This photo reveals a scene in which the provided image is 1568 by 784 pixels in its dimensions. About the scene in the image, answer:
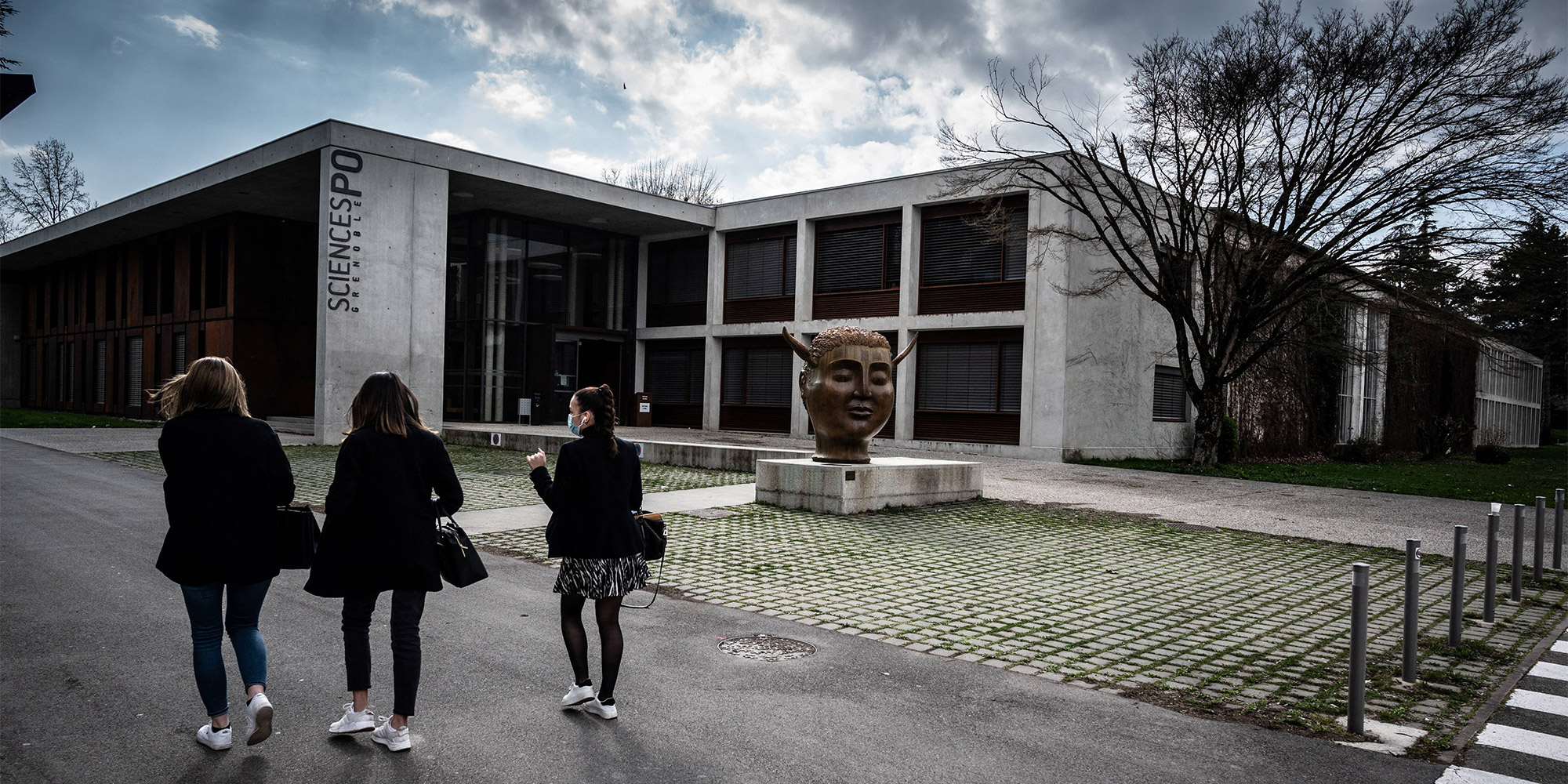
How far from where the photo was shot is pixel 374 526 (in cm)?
445

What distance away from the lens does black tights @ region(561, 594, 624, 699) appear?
4957mm

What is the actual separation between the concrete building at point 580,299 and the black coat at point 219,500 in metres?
21.4

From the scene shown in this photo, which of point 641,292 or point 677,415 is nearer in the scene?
point 677,415

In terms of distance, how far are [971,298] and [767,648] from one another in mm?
22486

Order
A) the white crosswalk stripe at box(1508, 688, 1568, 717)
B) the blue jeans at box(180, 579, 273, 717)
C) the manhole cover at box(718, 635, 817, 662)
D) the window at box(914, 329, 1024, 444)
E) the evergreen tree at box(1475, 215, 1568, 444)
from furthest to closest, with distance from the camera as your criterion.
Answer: the window at box(914, 329, 1024, 444)
the evergreen tree at box(1475, 215, 1568, 444)
the manhole cover at box(718, 635, 817, 662)
the white crosswalk stripe at box(1508, 688, 1568, 717)
the blue jeans at box(180, 579, 273, 717)

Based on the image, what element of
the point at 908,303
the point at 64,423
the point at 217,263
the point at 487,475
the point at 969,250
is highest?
the point at 969,250

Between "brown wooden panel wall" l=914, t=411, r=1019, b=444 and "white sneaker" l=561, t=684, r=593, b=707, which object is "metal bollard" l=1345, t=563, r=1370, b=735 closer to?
"white sneaker" l=561, t=684, r=593, b=707

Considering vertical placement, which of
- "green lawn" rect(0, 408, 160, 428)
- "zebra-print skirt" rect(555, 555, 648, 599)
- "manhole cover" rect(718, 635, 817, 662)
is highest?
"zebra-print skirt" rect(555, 555, 648, 599)

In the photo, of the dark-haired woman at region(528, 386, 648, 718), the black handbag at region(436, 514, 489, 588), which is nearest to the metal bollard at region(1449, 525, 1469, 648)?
the dark-haired woman at region(528, 386, 648, 718)

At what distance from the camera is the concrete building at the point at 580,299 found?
25.5m

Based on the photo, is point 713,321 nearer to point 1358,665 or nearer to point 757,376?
point 757,376

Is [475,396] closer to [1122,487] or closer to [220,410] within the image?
[1122,487]

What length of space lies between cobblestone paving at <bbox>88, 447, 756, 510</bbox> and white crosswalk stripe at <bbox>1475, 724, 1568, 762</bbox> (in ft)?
35.5

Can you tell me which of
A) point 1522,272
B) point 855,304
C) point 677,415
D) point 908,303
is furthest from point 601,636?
point 677,415
